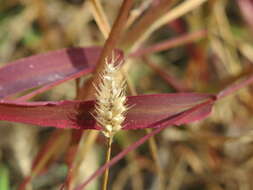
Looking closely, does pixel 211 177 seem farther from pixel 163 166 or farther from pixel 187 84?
pixel 187 84

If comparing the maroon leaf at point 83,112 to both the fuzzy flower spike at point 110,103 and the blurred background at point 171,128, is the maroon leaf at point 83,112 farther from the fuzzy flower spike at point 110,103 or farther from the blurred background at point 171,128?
the blurred background at point 171,128

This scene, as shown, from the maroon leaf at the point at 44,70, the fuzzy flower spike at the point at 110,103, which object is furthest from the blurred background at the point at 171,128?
the fuzzy flower spike at the point at 110,103

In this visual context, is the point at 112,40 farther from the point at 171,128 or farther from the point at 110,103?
the point at 171,128

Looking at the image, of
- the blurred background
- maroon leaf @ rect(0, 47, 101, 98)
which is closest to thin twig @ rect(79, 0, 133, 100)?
maroon leaf @ rect(0, 47, 101, 98)

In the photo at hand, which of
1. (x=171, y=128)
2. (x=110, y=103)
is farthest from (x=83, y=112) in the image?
(x=171, y=128)

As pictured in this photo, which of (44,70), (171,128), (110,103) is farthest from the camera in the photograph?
(171,128)

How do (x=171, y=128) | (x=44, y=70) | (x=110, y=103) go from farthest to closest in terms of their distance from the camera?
(x=171, y=128) → (x=44, y=70) → (x=110, y=103)

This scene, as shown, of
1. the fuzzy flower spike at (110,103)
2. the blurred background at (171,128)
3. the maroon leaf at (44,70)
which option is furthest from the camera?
the blurred background at (171,128)

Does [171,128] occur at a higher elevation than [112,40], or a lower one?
lower
